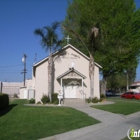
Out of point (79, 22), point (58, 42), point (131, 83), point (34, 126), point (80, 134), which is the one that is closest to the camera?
point (80, 134)

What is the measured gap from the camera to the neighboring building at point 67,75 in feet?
89.8

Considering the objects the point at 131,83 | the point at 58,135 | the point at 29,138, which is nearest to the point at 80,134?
the point at 58,135

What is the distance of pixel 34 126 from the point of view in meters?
10.7

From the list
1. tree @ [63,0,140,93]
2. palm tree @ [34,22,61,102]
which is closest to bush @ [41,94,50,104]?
palm tree @ [34,22,61,102]

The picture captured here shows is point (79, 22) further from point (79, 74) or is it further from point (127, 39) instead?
point (79, 74)

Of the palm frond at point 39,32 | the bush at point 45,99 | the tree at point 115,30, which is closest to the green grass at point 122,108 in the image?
the bush at point 45,99

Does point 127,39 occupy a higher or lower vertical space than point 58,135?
higher

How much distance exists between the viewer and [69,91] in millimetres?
28906

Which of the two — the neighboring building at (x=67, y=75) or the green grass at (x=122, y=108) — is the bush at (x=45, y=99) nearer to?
the neighboring building at (x=67, y=75)

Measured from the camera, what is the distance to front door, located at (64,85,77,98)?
28734 mm

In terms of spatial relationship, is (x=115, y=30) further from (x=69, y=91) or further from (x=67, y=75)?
(x=69, y=91)

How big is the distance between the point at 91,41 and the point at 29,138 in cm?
2220

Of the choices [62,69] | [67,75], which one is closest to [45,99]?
[67,75]

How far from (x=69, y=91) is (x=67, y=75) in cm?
246
